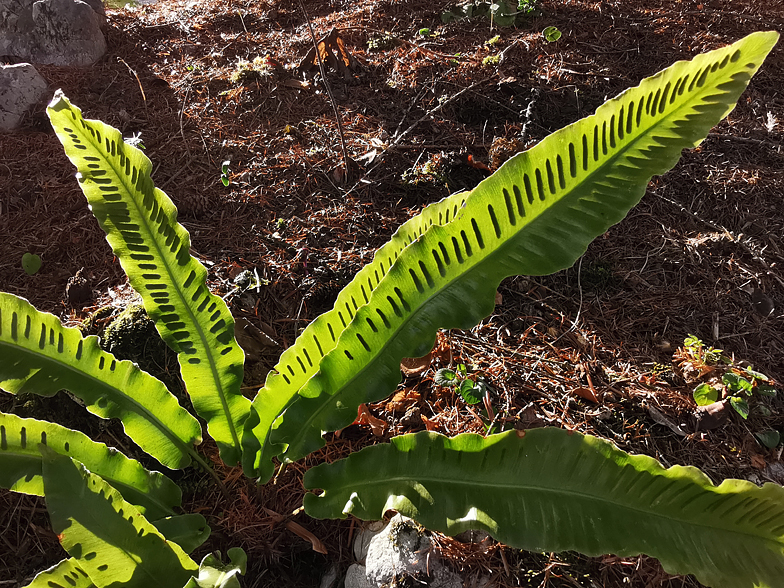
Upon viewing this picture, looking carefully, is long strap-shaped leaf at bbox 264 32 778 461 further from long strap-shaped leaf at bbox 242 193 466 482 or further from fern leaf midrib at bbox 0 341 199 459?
fern leaf midrib at bbox 0 341 199 459

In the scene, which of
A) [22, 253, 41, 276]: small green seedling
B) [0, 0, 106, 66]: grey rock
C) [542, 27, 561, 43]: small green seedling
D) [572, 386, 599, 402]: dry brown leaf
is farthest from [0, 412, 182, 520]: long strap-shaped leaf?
[542, 27, 561, 43]: small green seedling

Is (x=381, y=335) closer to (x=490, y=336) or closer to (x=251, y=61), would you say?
(x=490, y=336)

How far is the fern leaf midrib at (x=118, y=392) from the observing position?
1.12m

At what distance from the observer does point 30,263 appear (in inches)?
75.5

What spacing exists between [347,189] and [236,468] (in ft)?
4.31

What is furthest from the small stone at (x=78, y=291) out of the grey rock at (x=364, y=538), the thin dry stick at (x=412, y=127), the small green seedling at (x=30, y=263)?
the grey rock at (x=364, y=538)

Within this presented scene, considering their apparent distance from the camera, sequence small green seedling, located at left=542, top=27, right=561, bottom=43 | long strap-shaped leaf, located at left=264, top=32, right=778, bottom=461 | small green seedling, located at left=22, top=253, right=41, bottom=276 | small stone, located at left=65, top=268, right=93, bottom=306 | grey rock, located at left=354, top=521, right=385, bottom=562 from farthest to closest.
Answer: small green seedling, located at left=542, top=27, right=561, bottom=43 → small green seedling, located at left=22, top=253, right=41, bottom=276 → small stone, located at left=65, top=268, right=93, bottom=306 → grey rock, located at left=354, top=521, right=385, bottom=562 → long strap-shaped leaf, located at left=264, top=32, right=778, bottom=461

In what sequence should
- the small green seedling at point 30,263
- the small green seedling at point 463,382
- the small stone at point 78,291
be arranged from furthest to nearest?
the small green seedling at point 30,263
the small stone at point 78,291
the small green seedling at point 463,382

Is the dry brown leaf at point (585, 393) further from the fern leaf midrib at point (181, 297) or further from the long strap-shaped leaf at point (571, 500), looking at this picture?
the fern leaf midrib at point (181, 297)

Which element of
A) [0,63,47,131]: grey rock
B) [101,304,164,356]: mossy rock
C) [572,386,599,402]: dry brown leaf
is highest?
[0,63,47,131]: grey rock

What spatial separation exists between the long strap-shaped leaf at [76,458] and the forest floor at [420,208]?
0.16 meters

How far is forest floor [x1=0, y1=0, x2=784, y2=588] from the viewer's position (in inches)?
54.3

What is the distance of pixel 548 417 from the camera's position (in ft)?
4.71

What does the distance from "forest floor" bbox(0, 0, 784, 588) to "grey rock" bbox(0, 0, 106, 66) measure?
16 cm
